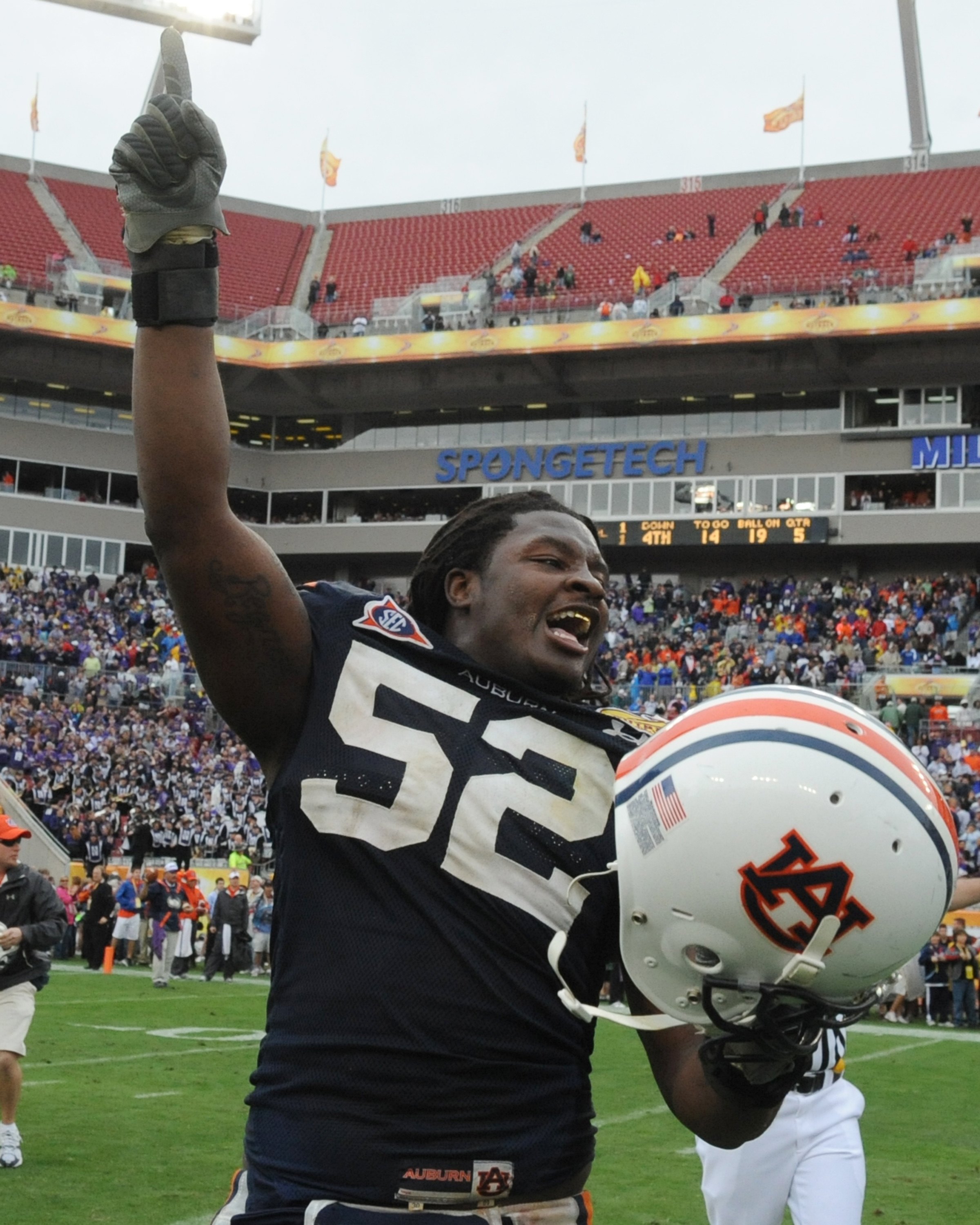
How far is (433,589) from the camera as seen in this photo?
2.95 m

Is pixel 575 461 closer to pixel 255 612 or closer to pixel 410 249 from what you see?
pixel 410 249

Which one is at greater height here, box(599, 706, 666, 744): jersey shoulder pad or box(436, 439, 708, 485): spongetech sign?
box(436, 439, 708, 485): spongetech sign

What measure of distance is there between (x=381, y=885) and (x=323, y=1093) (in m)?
0.31

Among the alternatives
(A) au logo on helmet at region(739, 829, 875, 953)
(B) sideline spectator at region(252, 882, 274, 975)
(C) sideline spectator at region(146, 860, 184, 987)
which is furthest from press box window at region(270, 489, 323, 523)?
(A) au logo on helmet at region(739, 829, 875, 953)

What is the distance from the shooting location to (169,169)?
216 cm

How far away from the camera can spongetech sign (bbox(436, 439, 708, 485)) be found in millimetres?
42438

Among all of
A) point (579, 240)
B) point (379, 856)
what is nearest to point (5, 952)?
point (379, 856)

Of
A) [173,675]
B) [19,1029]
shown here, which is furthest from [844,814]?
[173,675]

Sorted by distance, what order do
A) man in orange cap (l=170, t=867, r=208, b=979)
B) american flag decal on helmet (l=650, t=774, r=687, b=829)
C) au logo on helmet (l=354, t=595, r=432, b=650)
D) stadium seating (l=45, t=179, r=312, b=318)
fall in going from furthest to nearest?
stadium seating (l=45, t=179, r=312, b=318) → man in orange cap (l=170, t=867, r=208, b=979) → au logo on helmet (l=354, t=595, r=432, b=650) → american flag decal on helmet (l=650, t=774, r=687, b=829)

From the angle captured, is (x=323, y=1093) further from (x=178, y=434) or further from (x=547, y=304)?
(x=547, y=304)

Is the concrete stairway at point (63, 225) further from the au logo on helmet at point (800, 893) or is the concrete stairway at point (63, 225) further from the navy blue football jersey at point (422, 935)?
the au logo on helmet at point (800, 893)

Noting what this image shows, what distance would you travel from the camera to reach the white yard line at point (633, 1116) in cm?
1014

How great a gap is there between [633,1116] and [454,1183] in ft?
28.6

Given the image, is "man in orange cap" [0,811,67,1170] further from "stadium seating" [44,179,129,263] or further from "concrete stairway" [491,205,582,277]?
"stadium seating" [44,179,129,263]
